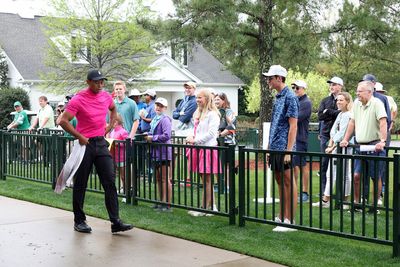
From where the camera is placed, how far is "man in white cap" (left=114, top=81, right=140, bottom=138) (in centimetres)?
984

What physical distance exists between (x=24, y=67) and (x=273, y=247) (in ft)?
84.1

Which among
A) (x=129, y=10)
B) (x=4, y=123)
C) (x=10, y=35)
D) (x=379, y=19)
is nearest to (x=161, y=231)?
(x=379, y=19)

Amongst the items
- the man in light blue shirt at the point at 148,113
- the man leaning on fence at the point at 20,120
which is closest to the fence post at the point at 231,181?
the man in light blue shirt at the point at 148,113

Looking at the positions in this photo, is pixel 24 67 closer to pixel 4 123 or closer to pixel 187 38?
pixel 4 123

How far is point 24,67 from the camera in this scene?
29.8 meters

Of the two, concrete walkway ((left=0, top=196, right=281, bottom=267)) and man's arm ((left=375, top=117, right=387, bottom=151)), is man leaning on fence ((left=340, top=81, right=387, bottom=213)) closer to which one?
man's arm ((left=375, top=117, right=387, bottom=151))

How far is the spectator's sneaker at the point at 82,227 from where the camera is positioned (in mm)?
7328

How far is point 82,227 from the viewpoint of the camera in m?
7.37

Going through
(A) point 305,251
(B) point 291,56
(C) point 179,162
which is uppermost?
(B) point 291,56

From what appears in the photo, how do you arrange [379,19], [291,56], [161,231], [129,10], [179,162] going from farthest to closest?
1. [129,10]
2. [291,56]
3. [379,19]
4. [179,162]
5. [161,231]

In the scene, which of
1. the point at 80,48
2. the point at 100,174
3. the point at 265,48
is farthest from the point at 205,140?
the point at 80,48

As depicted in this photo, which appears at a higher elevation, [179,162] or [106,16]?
[106,16]

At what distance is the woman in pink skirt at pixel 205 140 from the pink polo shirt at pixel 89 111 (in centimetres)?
136

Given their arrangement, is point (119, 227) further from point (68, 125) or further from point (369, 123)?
point (369, 123)
